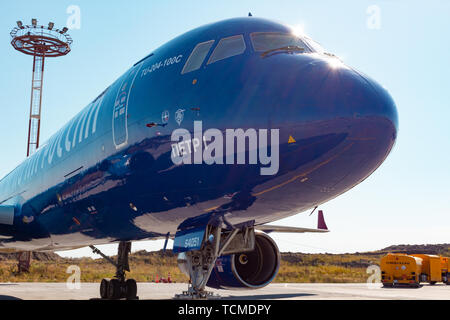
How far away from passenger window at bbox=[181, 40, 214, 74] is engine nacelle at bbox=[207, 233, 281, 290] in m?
3.51

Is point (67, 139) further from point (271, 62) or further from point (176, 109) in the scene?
point (271, 62)

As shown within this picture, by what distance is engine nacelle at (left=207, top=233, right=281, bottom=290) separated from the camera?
8.78 meters

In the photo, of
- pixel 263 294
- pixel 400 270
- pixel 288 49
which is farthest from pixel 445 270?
pixel 288 49

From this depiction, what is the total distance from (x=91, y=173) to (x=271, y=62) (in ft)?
15.2

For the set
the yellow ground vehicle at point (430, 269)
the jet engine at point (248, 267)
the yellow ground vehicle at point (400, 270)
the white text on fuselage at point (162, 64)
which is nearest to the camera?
the white text on fuselage at point (162, 64)

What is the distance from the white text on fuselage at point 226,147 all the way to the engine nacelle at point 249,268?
289 cm

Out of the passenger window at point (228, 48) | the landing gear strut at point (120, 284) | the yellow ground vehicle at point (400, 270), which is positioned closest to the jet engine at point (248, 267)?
the passenger window at point (228, 48)

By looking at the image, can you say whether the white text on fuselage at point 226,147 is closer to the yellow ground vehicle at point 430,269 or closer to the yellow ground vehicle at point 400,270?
the yellow ground vehicle at point 400,270

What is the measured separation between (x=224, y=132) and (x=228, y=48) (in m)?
1.53

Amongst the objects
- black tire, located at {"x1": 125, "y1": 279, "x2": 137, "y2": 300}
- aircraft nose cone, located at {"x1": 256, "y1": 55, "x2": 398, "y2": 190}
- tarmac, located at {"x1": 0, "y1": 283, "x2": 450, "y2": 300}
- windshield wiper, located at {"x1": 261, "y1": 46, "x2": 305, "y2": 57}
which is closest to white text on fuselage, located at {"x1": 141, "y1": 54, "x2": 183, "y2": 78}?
windshield wiper, located at {"x1": 261, "y1": 46, "x2": 305, "y2": 57}

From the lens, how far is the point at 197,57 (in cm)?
723

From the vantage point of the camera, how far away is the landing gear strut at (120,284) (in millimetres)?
12625

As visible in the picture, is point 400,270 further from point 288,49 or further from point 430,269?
point 288,49
